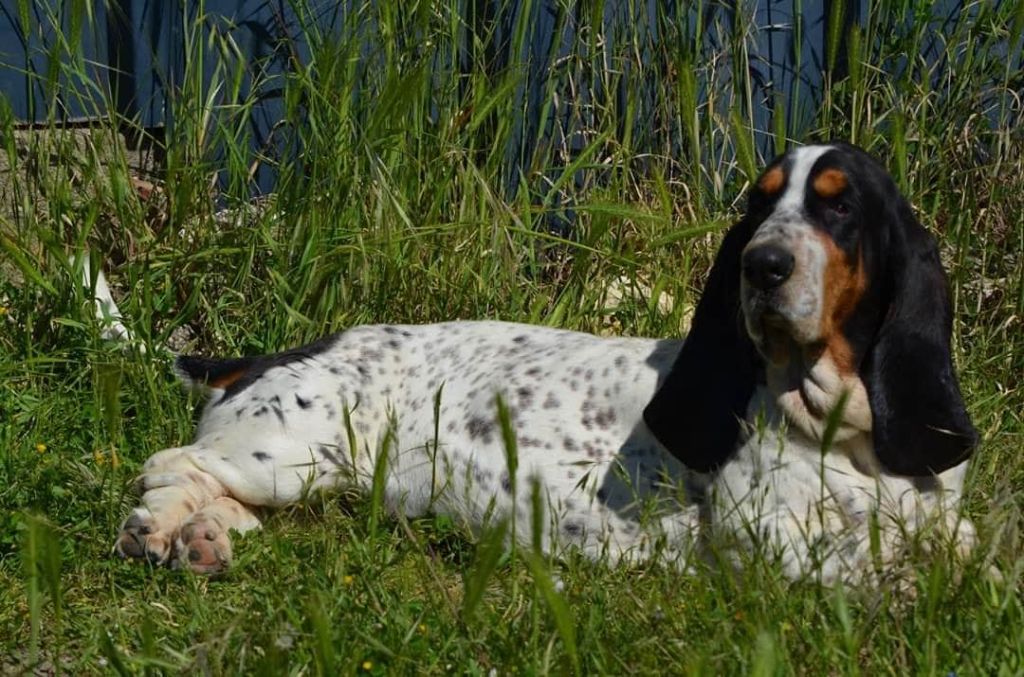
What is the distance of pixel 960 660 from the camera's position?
8.95ft

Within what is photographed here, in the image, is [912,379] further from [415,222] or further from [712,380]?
[415,222]

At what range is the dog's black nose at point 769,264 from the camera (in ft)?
11.5

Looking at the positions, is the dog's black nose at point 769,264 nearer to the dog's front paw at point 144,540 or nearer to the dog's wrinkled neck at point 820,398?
the dog's wrinkled neck at point 820,398

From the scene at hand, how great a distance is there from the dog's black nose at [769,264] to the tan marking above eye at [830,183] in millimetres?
260

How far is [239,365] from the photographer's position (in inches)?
189

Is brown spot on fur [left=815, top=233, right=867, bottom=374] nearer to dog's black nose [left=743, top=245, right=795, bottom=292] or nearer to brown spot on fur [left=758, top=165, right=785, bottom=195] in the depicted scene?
dog's black nose [left=743, top=245, right=795, bottom=292]

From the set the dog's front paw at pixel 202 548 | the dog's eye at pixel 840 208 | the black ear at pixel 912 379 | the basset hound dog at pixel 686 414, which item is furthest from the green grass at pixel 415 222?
the dog's eye at pixel 840 208

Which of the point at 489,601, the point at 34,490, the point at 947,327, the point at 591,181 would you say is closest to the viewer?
the point at 489,601

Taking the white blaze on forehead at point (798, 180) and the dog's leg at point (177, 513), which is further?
the dog's leg at point (177, 513)

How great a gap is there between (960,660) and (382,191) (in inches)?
120

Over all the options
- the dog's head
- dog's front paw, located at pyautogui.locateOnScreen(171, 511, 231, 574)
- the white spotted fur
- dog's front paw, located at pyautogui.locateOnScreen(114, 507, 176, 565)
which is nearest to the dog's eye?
the dog's head

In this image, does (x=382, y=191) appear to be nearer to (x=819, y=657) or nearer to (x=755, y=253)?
(x=755, y=253)

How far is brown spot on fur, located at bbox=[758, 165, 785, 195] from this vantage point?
148 inches

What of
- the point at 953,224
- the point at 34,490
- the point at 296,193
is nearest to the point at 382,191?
the point at 296,193
